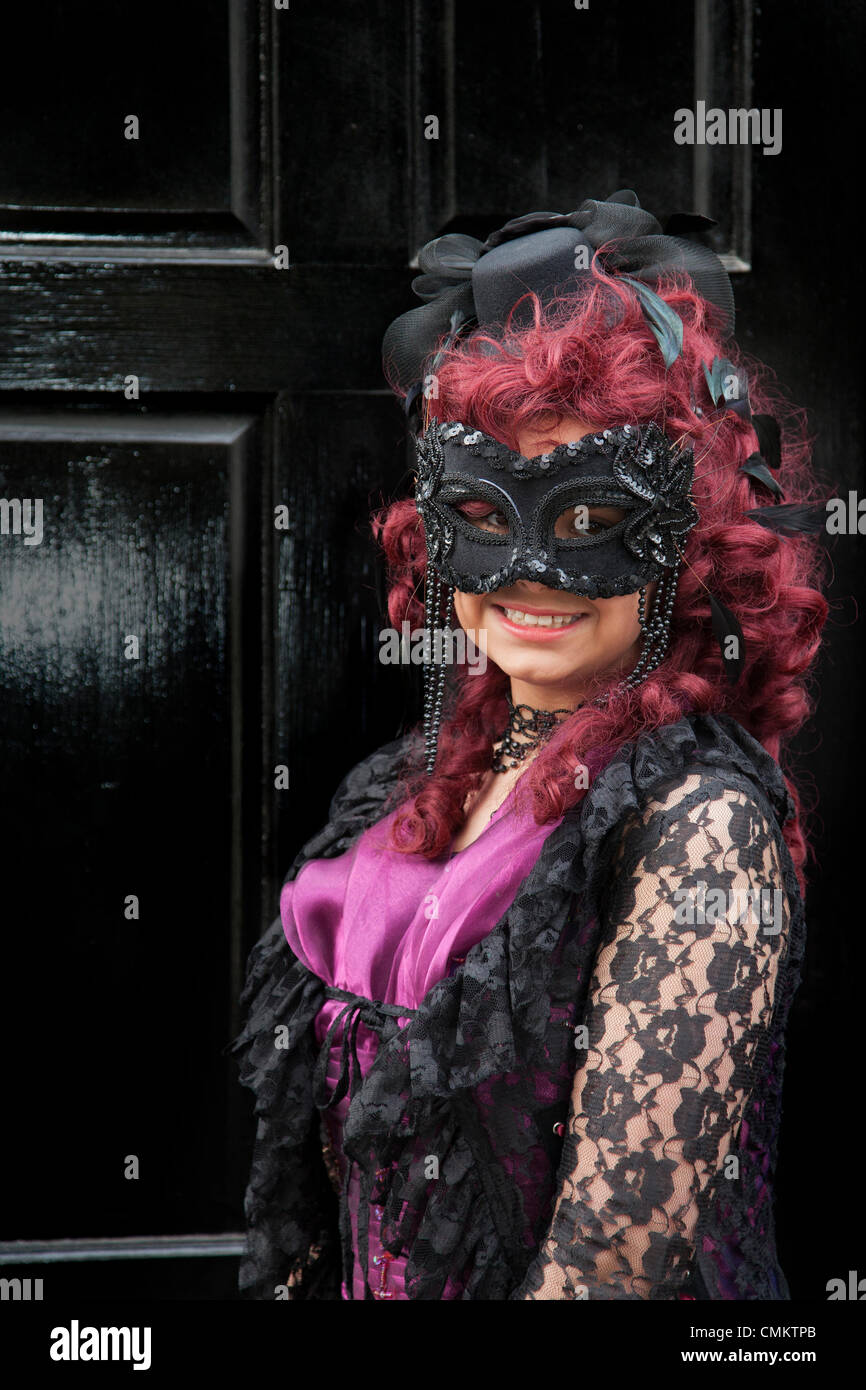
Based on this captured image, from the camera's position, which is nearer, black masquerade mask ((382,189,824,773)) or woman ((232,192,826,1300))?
woman ((232,192,826,1300))

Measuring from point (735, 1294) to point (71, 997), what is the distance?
994mm

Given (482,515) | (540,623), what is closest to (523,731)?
(540,623)

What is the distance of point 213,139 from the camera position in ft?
5.51

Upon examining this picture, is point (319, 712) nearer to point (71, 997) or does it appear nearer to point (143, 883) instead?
point (143, 883)

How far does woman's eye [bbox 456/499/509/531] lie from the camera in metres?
1.31

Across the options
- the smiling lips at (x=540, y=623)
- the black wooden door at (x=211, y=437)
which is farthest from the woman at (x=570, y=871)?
the black wooden door at (x=211, y=437)

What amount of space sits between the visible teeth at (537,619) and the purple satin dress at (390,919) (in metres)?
0.22

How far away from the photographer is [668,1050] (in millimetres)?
1108

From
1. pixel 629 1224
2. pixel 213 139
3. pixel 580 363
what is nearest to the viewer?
pixel 629 1224

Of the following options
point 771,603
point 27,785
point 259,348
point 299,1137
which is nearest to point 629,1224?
point 299,1137

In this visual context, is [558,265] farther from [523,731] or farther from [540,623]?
[523,731]

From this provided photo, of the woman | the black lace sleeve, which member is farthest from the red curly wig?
the black lace sleeve

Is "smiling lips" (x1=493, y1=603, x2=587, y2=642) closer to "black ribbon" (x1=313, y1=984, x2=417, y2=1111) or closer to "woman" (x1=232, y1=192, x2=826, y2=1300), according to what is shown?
"woman" (x1=232, y1=192, x2=826, y2=1300)

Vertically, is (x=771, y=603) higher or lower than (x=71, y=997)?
higher
